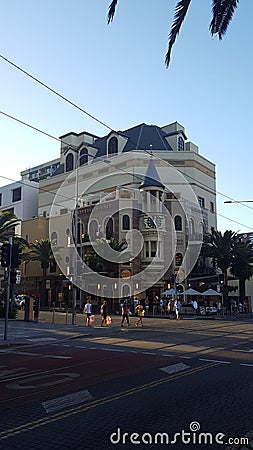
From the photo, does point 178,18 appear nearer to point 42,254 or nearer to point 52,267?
point 42,254

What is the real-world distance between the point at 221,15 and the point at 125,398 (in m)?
6.62

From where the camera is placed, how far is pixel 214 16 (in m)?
7.38

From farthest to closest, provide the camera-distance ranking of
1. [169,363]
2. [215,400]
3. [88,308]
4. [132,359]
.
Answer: [88,308] → [132,359] → [169,363] → [215,400]

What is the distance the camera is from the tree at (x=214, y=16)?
282 inches

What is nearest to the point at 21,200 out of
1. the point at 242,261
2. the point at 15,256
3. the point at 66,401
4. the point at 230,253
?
the point at 230,253

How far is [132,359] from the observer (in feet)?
45.2

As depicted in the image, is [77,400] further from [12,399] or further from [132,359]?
[132,359]

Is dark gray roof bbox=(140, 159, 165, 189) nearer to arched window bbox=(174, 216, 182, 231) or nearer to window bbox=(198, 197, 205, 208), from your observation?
arched window bbox=(174, 216, 182, 231)

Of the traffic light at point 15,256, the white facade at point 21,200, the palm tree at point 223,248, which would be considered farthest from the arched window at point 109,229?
the traffic light at point 15,256

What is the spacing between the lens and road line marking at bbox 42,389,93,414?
25.3 feet

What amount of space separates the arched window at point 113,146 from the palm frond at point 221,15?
59.9 metres

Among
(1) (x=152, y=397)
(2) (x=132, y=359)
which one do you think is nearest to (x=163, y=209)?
(2) (x=132, y=359)

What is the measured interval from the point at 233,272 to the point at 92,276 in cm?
1710

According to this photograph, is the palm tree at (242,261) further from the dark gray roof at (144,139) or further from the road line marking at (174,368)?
the road line marking at (174,368)
